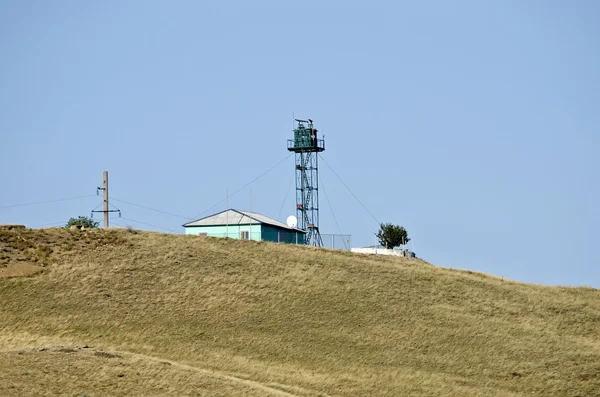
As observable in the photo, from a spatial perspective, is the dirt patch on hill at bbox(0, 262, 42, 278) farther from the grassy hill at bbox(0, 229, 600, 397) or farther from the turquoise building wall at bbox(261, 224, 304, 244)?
the turquoise building wall at bbox(261, 224, 304, 244)

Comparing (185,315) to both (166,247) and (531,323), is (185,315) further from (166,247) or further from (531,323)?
(531,323)

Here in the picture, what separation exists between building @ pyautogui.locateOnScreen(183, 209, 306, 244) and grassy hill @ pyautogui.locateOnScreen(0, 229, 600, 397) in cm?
940

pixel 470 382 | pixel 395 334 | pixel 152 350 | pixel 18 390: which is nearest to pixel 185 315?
pixel 152 350

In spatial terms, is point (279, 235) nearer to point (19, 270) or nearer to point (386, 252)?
point (386, 252)

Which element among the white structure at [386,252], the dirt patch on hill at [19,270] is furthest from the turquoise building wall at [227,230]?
the dirt patch on hill at [19,270]

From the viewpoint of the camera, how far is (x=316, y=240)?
312 feet

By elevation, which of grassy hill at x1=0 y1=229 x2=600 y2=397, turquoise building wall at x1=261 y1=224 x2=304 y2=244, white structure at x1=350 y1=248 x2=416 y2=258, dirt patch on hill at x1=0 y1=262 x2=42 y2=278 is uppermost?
turquoise building wall at x1=261 y1=224 x2=304 y2=244

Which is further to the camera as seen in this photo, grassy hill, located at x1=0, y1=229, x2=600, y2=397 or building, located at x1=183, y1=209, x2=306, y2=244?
building, located at x1=183, y1=209, x2=306, y2=244

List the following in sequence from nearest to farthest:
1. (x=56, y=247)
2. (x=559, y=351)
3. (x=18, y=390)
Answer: (x=18, y=390), (x=559, y=351), (x=56, y=247)

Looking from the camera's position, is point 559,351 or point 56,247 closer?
point 559,351

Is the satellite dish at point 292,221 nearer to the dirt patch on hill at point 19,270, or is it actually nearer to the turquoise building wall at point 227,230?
the turquoise building wall at point 227,230

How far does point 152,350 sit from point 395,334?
13.2m

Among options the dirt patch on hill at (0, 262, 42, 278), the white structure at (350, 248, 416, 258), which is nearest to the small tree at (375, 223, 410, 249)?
the white structure at (350, 248, 416, 258)

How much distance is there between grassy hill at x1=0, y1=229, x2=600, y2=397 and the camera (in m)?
45.3
